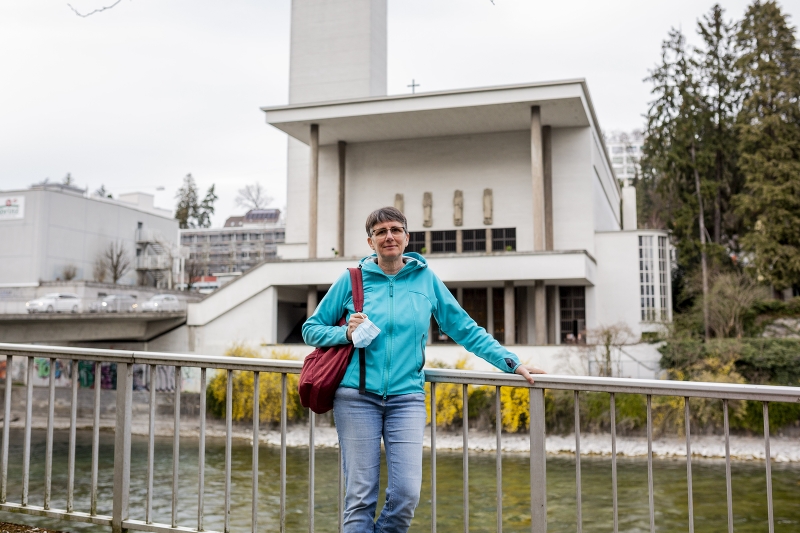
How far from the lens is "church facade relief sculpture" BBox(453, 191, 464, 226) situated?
31.9m

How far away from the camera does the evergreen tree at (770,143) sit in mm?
31656

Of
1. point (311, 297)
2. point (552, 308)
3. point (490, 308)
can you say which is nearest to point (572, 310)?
point (552, 308)

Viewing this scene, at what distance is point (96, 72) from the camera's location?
12.3 meters

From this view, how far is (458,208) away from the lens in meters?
31.9

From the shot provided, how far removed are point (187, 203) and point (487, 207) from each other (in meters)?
67.5

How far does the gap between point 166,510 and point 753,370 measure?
800 inches

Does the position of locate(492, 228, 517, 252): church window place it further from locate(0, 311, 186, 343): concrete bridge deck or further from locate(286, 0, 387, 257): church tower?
locate(0, 311, 186, 343): concrete bridge deck

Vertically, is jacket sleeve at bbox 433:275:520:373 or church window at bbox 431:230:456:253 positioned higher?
church window at bbox 431:230:456:253

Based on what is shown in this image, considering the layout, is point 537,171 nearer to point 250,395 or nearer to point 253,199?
point 250,395

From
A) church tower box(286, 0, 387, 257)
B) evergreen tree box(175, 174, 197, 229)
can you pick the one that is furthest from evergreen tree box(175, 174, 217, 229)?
church tower box(286, 0, 387, 257)

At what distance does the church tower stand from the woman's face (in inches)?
1305

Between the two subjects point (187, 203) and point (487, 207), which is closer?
point (487, 207)

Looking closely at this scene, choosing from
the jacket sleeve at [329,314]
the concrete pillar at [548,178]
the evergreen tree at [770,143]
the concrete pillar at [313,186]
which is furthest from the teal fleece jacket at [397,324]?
the evergreen tree at [770,143]

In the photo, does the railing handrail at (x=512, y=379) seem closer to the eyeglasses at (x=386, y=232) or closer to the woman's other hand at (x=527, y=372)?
the woman's other hand at (x=527, y=372)
